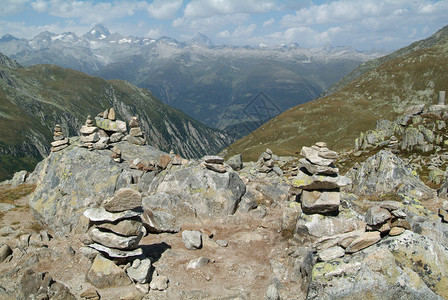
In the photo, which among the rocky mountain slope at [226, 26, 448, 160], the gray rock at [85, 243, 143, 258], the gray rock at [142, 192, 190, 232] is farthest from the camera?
the rocky mountain slope at [226, 26, 448, 160]

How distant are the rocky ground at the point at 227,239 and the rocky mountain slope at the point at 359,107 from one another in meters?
114

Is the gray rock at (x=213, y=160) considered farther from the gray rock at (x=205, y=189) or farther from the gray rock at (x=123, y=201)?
the gray rock at (x=123, y=201)

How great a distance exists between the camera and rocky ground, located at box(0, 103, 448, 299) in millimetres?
11250

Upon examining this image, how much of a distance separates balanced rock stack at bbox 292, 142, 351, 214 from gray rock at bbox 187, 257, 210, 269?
623 centimetres

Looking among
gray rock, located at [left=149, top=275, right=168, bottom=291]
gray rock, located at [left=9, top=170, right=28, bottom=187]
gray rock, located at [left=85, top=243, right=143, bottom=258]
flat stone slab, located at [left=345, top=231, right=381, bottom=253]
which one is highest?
flat stone slab, located at [left=345, top=231, right=381, bottom=253]

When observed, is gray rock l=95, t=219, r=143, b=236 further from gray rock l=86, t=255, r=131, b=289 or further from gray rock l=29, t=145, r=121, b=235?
gray rock l=29, t=145, r=121, b=235

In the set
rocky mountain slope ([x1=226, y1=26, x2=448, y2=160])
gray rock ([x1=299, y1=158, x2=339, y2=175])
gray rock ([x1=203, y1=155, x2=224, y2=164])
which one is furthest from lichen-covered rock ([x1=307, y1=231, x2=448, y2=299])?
rocky mountain slope ([x1=226, y1=26, x2=448, y2=160])

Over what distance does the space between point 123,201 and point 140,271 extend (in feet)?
11.6

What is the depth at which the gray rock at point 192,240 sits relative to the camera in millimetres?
18000

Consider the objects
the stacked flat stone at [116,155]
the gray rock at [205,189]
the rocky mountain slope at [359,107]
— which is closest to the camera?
the gray rock at [205,189]

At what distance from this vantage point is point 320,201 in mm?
16000

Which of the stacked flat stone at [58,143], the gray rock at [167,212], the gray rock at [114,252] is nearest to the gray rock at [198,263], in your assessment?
the gray rock at [114,252]

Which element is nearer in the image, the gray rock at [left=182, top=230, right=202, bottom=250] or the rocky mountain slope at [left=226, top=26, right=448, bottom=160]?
the gray rock at [left=182, top=230, right=202, bottom=250]

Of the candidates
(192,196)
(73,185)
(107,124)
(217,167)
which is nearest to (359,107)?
(107,124)
